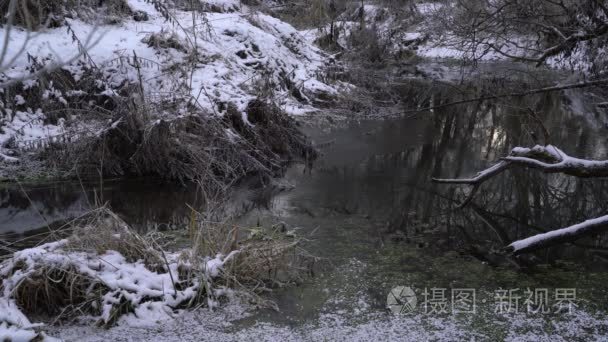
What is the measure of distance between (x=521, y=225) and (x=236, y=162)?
13.8 ft

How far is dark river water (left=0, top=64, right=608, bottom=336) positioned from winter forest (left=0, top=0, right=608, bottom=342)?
0.12 feet

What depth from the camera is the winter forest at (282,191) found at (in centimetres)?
432

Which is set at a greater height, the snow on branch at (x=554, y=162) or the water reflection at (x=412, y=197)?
the snow on branch at (x=554, y=162)

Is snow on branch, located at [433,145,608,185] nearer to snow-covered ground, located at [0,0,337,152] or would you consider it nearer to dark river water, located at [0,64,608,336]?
dark river water, located at [0,64,608,336]

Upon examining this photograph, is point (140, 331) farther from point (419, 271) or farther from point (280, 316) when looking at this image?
point (419, 271)

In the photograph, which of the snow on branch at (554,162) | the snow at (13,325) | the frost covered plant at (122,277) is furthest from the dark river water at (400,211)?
the snow at (13,325)

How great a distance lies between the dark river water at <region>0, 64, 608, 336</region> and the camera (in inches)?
199

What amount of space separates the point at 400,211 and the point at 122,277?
379cm

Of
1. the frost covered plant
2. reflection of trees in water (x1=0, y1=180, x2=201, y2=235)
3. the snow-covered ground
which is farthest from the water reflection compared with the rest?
the snow-covered ground

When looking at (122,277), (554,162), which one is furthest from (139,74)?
(554,162)

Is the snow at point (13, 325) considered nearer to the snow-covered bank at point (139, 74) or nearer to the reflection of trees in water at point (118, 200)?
the reflection of trees in water at point (118, 200)

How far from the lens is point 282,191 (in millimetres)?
7980

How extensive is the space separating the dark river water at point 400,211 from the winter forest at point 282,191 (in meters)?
0.04

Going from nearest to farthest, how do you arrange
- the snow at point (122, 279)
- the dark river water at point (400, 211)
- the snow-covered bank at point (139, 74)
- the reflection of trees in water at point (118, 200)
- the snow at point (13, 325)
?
the snow at point (13, 325) → the snow at point (122, 279) → the dark river water at point (400, 211) → the reflection of trees in water at point (118, 200) → the snow-covered bank at point (139, 74)
